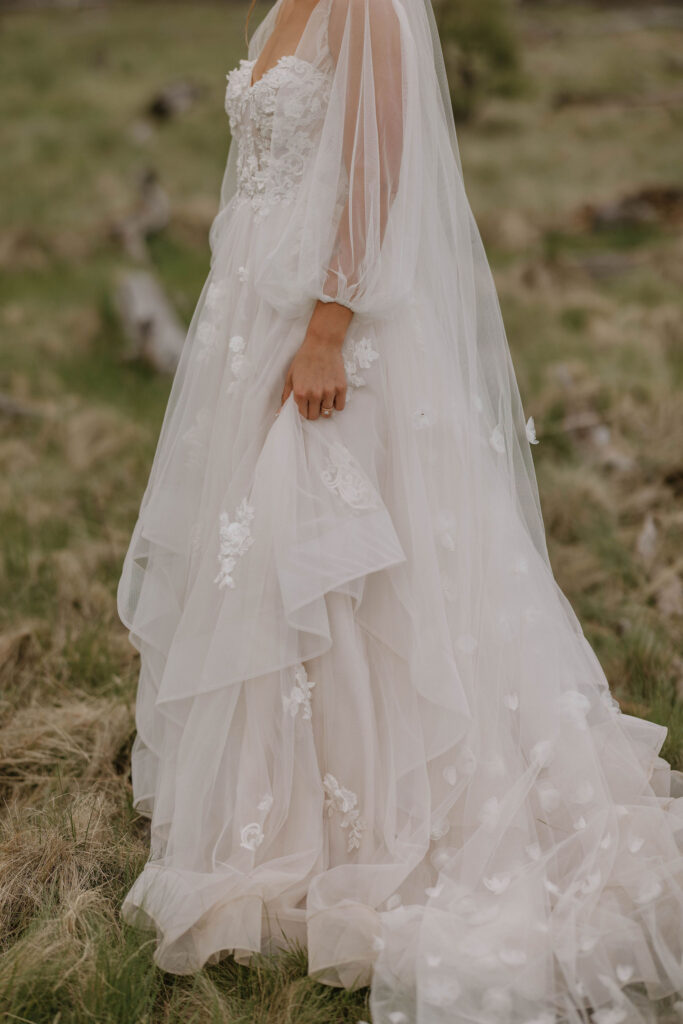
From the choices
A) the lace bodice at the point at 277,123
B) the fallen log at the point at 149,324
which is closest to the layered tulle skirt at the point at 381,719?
the lace bodice at the point at 277,123

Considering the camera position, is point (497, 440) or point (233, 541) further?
point (497, 440)

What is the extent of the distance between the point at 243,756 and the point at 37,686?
139 centimetres

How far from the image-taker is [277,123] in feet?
6.91

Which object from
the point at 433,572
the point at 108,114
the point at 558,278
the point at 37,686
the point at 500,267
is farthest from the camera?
the point at 108,114

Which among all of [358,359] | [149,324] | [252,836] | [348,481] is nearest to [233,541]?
[348,481]

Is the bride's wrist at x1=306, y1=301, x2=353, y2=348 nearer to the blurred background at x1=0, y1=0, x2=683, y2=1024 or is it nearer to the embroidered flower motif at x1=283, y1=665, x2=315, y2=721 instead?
the embroidered flower motif at x1=283, y1=665, x2=315, y2=721

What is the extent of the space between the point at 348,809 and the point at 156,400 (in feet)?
14.4

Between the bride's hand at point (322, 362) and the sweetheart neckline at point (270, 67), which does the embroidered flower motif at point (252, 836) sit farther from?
the sweetheart neckline at point (270, 67)

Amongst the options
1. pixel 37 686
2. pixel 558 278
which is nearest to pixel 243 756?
pixel 37 686

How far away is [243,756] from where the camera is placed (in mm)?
2188

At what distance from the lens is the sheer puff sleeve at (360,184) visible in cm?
202

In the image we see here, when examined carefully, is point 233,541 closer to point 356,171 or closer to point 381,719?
point 381,719

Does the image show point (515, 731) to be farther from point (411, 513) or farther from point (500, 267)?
point (500, 267)

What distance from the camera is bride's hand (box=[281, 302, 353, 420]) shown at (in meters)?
2.11
